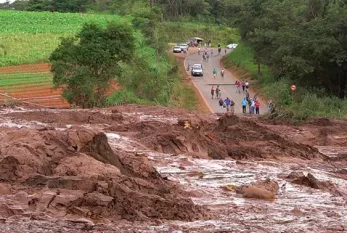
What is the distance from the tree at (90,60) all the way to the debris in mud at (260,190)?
1956cm

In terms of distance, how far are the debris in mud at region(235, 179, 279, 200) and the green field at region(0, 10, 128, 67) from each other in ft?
132

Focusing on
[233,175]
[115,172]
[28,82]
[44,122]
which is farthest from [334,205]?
[28,82]

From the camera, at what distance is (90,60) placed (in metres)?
35.8

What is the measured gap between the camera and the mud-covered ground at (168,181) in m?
13.3

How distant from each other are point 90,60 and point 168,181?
772 inches

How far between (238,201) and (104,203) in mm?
3904

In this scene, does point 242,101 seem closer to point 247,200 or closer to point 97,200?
point 247,200

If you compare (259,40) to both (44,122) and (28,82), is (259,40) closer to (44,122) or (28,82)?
→ (28,82)

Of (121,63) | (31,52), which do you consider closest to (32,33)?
(31,52)

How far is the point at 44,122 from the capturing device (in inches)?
1129

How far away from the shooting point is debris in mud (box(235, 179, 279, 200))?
16.5 meters

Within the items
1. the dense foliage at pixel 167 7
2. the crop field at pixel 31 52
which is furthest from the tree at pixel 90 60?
the dense foliage at pixel 167 7

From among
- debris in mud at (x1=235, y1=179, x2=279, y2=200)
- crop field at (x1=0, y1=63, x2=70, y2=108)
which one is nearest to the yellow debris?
debris in mud at (x1=235, y1=179, x2=279, y2=200)

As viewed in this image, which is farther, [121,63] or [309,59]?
[309,59]
